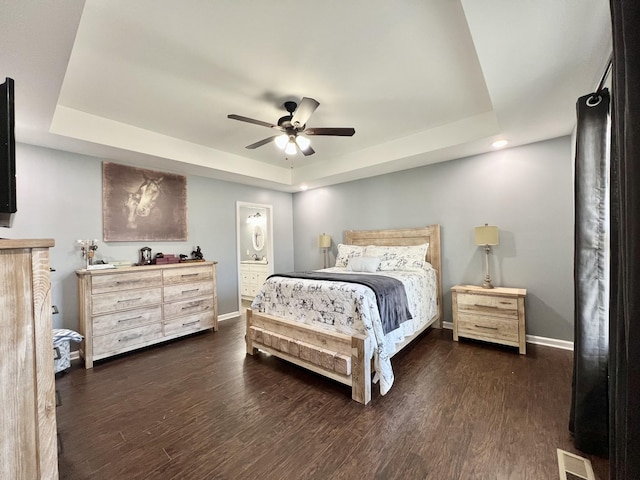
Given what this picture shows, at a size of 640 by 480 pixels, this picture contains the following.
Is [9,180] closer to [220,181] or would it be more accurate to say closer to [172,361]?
[172,361]

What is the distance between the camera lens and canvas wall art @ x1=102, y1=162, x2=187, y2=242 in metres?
3.52

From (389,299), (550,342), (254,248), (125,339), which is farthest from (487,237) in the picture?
(254,248)

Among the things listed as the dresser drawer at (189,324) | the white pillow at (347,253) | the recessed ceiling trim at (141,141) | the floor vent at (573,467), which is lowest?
the floor vent at (573,467)

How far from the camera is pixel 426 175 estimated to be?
4121 mm

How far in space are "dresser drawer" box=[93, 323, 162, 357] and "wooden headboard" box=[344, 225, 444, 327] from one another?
10.5 ft

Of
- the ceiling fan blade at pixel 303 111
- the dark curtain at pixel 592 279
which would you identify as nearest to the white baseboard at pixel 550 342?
the dark curtain at pixel 592 279

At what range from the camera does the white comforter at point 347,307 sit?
2.29m

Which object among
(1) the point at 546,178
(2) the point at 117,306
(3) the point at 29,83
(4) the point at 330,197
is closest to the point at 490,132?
(1) the point at 546,178

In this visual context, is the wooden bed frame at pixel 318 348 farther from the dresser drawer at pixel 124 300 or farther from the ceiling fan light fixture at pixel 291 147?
the ceiling fan light fixture at pixel 291 147

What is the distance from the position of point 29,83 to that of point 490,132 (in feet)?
13.5

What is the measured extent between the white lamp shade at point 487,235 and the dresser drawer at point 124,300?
13.2 ft

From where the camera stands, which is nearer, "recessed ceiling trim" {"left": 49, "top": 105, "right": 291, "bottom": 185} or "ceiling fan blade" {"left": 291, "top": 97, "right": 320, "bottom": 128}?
"ceiling fan blade" {"left": 291, "top": 97, "right": 320, "bottom": 128}

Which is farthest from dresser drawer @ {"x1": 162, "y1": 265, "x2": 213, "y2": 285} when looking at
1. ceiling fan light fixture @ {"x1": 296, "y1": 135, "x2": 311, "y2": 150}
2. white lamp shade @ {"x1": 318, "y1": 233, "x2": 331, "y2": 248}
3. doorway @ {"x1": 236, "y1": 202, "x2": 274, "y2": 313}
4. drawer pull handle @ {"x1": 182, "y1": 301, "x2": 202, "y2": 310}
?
ceiling fan light fixture @ {"x1": 296, "y1": 135, "x2": 311, "y2": 150}

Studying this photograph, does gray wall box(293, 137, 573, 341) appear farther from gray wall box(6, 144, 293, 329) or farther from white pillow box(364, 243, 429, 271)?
gray wall box(6, 144, 293, 329)
